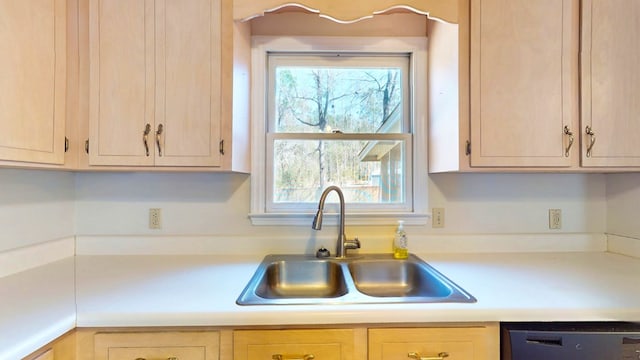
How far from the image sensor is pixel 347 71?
183 centimetres

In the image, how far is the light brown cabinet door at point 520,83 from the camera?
1402mm

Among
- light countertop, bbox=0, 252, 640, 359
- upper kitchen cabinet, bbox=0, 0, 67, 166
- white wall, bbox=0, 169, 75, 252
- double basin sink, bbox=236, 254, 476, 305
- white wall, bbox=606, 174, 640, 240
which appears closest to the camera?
light countertop, bbox=0, 252, 640, 359

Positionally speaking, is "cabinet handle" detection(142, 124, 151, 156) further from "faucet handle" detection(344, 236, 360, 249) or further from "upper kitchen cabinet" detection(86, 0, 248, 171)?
"faucet handle" detection(344, 236, 360, 249)

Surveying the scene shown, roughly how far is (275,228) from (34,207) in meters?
1.09

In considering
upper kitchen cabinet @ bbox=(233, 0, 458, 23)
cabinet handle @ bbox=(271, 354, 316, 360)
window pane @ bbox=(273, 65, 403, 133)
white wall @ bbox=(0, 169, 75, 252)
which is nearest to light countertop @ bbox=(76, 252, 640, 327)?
cabinet handle @ bbox=(271, 354, 316, 360)

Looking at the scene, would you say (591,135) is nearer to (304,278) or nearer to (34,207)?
(304,278)

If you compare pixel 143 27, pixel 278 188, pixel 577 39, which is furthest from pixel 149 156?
pixel 577 39

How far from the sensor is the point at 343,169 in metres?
1.81

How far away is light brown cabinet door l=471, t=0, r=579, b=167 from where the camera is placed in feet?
4.60

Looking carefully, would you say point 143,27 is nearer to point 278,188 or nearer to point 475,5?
point 278,188

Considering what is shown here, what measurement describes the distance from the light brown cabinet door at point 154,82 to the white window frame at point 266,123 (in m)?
0.37

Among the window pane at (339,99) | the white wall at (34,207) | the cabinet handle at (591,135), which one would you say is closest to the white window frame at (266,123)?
the window pane at (339,99)

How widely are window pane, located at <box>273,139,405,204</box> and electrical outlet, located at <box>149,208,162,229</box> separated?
0.64 metres

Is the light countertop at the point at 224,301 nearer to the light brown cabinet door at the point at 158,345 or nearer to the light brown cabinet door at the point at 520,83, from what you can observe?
the light brown cabinet door at the point at 158,345
